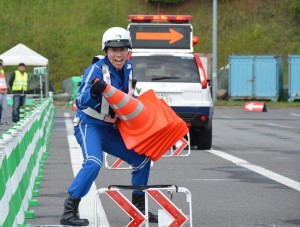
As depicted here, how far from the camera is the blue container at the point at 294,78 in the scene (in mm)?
57719

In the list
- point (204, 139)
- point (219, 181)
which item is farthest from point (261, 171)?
point (204, 139)

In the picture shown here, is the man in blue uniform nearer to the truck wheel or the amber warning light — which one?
the truck wheel

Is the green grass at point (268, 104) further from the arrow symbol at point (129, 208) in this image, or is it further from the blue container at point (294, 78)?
the arrow symbol at point (129, 208)

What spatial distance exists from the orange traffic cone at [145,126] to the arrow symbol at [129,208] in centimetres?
98

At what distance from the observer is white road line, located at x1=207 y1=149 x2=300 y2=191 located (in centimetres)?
1470

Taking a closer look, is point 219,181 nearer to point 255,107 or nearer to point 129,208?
point 129,208

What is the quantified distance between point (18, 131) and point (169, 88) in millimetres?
10451

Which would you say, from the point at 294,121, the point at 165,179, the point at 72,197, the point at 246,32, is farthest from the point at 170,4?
the point at 72,197

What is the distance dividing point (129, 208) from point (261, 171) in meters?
7.47

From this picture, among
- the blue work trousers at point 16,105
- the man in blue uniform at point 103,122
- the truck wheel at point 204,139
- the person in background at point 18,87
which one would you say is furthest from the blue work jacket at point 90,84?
the person in background at point 18,87

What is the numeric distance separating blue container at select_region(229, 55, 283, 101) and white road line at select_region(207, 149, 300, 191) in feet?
120

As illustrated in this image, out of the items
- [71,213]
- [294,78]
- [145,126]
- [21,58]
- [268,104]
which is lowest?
[268,104]

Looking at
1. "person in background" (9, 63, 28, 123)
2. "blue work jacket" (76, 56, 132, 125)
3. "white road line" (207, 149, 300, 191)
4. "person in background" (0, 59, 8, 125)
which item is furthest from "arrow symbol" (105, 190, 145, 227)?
"person in background" (9, 63, 28, 123)

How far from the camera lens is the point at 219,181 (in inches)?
594
